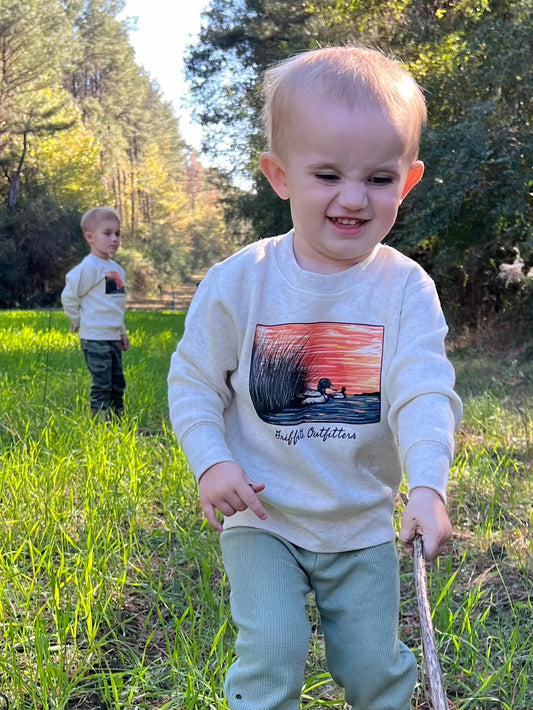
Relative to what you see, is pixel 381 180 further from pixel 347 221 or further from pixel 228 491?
pixel 228 491

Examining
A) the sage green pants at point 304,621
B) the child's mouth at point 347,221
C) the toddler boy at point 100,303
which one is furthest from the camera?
the toddler boy at point 100,303

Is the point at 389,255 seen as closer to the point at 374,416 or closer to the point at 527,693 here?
the point at 374,416

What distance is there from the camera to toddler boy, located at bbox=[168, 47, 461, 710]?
5.21 ft

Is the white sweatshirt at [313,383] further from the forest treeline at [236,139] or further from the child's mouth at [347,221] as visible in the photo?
the forest treeline at [236,139]

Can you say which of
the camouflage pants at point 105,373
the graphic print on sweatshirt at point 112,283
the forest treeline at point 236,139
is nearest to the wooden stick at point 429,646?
the camouflage pants at point 105,373

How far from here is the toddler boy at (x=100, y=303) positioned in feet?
18.7

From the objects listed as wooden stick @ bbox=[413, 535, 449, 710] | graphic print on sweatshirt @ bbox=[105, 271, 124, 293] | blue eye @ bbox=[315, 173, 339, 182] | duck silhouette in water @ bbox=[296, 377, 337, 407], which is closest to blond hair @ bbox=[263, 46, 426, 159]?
blue eye @ bbox=[315, 173, 339, 182]

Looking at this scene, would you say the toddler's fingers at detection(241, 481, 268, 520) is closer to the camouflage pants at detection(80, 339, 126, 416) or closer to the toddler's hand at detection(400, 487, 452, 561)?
the toddler's hand at detection(400, 487, 452, 561)

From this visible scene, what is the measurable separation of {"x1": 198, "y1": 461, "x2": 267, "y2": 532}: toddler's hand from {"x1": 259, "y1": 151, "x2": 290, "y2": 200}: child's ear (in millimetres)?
625

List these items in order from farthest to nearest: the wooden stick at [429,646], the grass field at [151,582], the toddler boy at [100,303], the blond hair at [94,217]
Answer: the blond hair at [94,217]
the toddler boy at [100,303]
the grass field at [151,582]
the wooden stick at [429,646]

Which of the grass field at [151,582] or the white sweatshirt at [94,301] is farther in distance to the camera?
the white sweatshirt at [94,301]

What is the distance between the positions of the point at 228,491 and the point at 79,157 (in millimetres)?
39400

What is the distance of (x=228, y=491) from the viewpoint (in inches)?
62.4

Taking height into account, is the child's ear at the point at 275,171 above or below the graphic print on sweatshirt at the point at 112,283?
above
